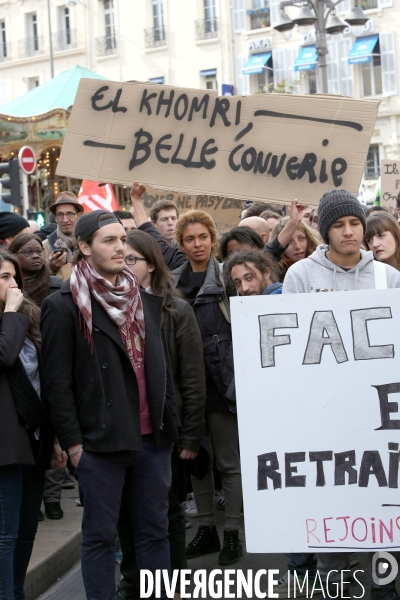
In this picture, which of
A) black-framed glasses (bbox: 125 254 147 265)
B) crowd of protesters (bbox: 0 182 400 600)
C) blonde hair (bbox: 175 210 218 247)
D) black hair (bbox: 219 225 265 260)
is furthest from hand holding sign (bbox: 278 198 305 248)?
black-framed glasses (bbox: 125 254 147 265)

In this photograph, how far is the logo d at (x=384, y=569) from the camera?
12.0 ft

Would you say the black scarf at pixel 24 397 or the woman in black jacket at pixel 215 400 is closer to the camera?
the black scarf at pixel 24 397

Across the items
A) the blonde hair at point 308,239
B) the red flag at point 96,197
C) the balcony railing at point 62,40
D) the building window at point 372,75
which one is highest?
the balcony railing at point 62,40

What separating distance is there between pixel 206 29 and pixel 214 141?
29.8 meters

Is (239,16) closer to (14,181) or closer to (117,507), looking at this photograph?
(14,181)

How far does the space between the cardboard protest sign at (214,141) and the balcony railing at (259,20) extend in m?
29.0

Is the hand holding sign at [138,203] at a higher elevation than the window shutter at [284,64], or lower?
lower

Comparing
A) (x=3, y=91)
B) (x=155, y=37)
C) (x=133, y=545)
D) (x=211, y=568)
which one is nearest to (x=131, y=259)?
(x=133, y=545)

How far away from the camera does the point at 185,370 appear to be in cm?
402

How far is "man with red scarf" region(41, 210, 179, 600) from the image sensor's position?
3416 millimetres

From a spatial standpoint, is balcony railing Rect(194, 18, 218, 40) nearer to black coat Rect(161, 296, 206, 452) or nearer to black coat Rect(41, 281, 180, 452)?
black coat Rect(161, 296, 206, 452)

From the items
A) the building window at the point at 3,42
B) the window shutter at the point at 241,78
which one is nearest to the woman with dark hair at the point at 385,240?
the window shutter at the point at 241,78

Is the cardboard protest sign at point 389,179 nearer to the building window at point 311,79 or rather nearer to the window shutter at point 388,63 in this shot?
the window shutter at point 388,63

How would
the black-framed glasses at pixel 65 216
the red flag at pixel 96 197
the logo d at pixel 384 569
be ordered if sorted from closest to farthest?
1. the logo d at pixel 384 569
2. the black-framed glasses at pixel 65 216
3. the red flag at pixel 96 197
